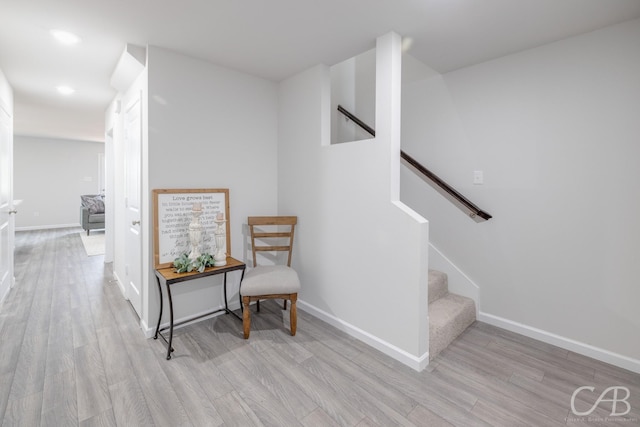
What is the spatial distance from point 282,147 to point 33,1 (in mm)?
1937

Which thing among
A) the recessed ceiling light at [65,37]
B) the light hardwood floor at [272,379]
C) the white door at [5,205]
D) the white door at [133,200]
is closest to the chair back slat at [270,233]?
the light hardwood floor at [272,379]

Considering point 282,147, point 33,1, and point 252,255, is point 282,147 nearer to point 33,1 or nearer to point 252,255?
point 252,255

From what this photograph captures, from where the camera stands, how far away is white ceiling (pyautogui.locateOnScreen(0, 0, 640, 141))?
1803 millimetres

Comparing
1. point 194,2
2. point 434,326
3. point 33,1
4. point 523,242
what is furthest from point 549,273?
point 33,1

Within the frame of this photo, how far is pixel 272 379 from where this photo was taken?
190 centimetres

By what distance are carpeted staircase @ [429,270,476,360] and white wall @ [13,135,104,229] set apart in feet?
29.9

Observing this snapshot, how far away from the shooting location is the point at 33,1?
1.77 meters

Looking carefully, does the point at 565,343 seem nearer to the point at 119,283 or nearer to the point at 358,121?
the point at 358,121

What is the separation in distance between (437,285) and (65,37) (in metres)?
3.52

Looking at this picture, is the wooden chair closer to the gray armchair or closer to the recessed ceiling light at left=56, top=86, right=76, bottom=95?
the recessed ceiling light at left=56, top=86, right=76, bottom=95

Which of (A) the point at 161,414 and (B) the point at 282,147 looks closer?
(A) the point at 161,414

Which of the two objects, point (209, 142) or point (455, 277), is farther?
point (455, 277)

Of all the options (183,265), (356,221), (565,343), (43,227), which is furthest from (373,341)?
(43,227)

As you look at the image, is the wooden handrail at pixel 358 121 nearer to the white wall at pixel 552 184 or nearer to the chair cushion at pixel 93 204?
the white wall at pixel 552 184
